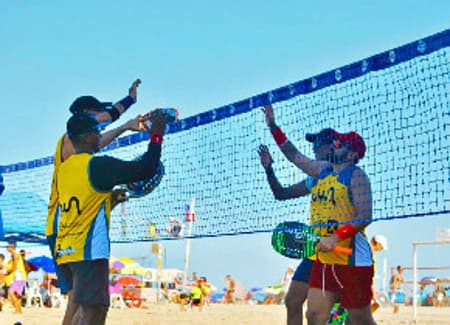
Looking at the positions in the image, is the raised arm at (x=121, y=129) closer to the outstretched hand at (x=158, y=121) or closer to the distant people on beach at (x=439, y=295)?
the outstretched hand at (x=158, y=121)

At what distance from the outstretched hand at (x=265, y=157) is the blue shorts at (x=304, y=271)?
83cm

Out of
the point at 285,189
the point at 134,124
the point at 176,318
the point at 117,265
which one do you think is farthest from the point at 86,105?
the point at 117,265

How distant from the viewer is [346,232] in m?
5.21

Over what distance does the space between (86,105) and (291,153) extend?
163 centimetres

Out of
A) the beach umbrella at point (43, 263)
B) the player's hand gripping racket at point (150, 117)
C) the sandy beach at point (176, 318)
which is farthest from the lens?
the beach umbrella at point (43, 263)

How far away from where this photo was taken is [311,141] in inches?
226

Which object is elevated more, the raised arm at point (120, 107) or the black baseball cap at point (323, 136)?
the raised arm at point (120, 107)

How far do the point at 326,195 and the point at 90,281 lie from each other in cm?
189

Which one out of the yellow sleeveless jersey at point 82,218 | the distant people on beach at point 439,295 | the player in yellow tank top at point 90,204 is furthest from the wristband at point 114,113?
the distant people on beach at point 439,295

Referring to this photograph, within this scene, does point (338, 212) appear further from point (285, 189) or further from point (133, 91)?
point (133, 91)

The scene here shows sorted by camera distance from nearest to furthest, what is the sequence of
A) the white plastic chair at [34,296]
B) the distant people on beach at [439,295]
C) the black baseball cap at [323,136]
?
1. the black baseball cap at [323,136]
2. the white plastic chair at [34,296]
3. the distant people on beach at [439,295]

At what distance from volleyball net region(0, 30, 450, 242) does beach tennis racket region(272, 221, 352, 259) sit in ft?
0.38

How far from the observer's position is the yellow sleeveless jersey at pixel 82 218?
484 cm

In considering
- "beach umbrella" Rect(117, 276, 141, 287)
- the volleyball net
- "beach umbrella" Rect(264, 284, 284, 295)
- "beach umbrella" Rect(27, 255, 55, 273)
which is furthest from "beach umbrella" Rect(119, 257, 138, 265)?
the volleyball net
